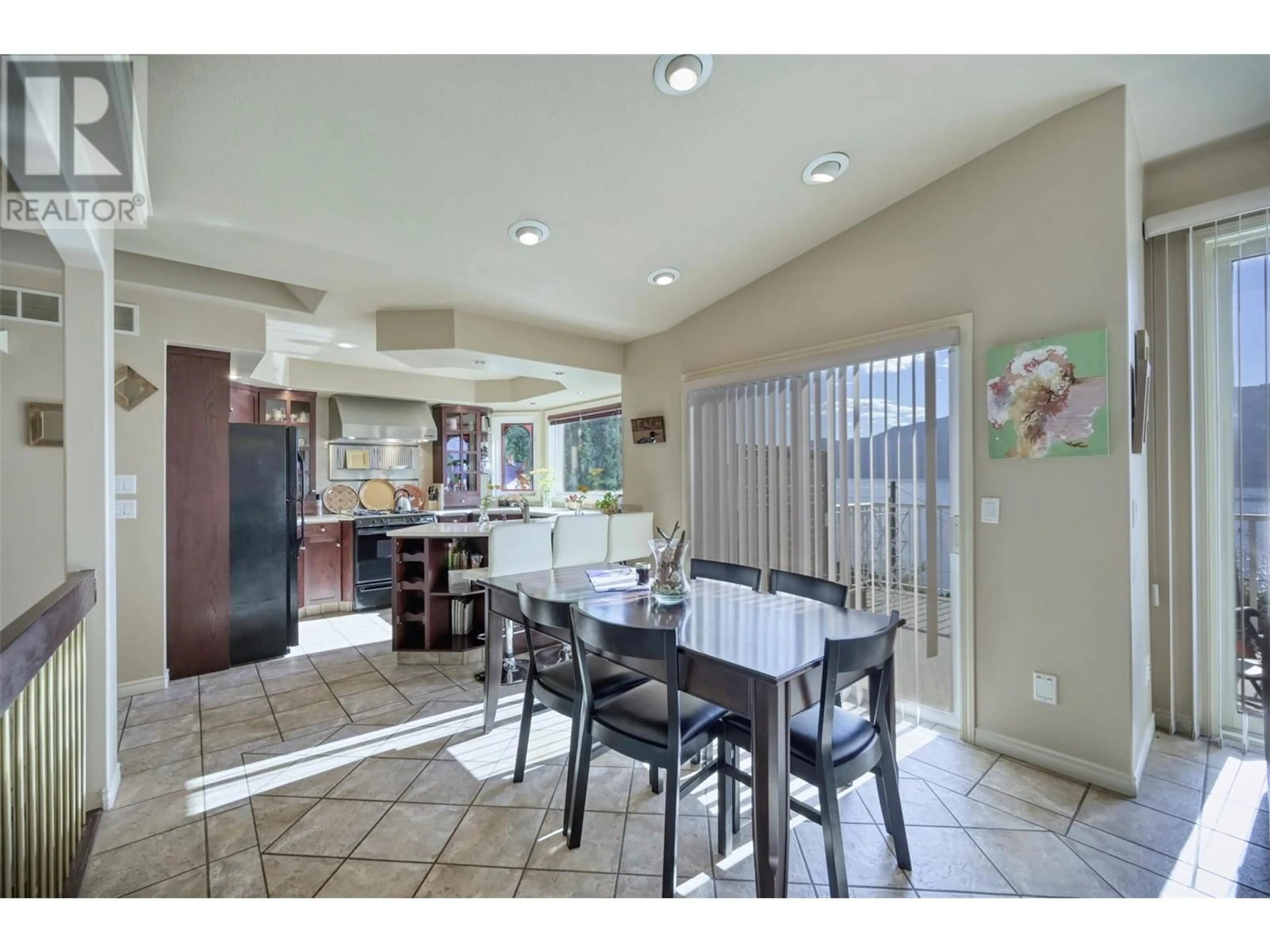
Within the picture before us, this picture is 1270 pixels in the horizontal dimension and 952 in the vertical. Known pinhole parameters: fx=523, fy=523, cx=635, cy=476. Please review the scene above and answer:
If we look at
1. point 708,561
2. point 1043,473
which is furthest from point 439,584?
point 1043,473

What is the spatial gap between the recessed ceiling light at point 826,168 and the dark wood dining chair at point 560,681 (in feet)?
7.15

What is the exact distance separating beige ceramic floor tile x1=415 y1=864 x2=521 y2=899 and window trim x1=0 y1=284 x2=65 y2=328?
308cm

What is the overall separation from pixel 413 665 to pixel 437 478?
10.5 feet

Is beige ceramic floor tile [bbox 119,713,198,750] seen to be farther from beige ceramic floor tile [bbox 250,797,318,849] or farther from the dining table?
the dining table

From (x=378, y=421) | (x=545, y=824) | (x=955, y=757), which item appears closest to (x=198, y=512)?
(x=378, y=421)

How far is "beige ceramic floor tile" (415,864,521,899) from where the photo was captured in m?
1.59

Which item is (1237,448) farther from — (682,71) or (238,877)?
(238,877)

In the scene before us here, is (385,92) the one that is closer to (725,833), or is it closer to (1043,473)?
(725,833)

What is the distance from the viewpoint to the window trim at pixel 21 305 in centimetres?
258

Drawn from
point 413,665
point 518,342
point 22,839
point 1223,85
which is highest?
point 1223,85

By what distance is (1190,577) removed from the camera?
2449 mm

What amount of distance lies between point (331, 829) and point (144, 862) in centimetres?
55

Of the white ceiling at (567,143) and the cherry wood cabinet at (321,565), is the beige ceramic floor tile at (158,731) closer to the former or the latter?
the cherry wood cabinet at (321,565)

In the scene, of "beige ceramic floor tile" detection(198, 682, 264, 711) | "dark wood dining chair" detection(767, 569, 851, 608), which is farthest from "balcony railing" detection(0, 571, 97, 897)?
"dark wood dining chair" detection(767, 569, 851, 608)
